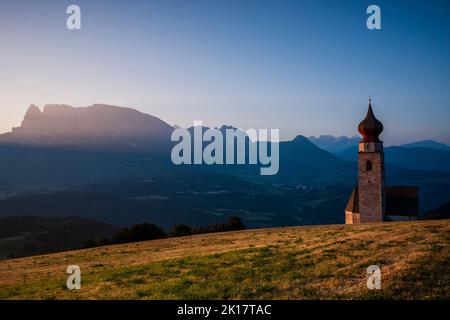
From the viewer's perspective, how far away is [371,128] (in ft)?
213

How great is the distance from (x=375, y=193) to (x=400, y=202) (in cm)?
515

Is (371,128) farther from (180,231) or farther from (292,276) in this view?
(292,276)

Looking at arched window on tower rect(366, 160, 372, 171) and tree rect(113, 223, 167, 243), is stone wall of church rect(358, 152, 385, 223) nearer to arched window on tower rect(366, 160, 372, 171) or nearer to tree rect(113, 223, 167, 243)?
arched window on tower rect(366, 160, 372, 171)

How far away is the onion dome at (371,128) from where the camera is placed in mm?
64938

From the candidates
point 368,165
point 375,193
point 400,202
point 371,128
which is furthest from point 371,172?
point 371,128

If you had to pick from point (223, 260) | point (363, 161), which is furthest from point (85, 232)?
point (223, 260)

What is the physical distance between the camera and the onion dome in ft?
213

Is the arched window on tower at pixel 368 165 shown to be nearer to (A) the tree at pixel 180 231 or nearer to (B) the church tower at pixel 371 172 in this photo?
(B) the church tower at pixel 371 172

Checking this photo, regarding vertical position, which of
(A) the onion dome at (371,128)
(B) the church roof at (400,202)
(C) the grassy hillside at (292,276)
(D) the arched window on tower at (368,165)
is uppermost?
(A) the onion dome at (371,128)

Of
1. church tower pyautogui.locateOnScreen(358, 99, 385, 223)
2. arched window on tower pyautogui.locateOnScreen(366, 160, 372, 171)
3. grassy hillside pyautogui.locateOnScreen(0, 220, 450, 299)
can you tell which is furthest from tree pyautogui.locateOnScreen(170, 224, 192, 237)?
grassy hillside pyautogui.locateOnScreen(0, 220, 450, 299)

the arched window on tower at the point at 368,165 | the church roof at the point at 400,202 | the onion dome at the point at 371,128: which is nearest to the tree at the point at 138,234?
the church roof at the point at 400,202

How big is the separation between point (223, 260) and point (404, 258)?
9.45 meters
